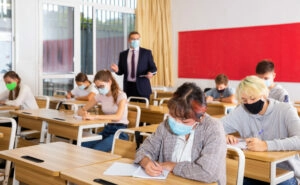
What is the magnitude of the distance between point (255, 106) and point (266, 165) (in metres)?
0.49

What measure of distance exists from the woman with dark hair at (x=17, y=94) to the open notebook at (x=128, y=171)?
11.1 ft

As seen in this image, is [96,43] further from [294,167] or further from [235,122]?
[294,167]

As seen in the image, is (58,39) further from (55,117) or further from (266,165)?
(266,165)

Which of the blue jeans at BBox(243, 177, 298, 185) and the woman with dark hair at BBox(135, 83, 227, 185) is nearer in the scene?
the woman with dark hair at BBox(135, 83, 227, 185)

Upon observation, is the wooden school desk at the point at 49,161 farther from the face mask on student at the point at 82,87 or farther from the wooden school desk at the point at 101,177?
the face mask on student at the point at 82,87

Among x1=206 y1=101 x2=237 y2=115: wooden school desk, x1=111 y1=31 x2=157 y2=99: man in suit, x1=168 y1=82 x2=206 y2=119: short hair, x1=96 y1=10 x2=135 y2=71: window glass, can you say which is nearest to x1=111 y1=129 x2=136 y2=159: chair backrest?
x1=168 y1=82 x2=206 y2=119: short hair

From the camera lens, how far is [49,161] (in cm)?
222

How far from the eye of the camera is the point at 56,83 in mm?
7309

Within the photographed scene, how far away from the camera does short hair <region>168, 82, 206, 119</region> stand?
2.04 m

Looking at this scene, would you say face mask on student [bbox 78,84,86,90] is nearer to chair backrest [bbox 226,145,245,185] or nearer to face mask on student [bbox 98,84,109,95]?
face mask on student [bbox 98,84,109,95]

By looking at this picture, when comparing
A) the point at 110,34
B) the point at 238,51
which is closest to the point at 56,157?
the point at 238,51

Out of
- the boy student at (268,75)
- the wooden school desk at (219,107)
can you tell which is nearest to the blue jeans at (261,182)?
the boy student at (268,75)

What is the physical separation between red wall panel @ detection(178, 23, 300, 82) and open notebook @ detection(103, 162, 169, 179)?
17.8ft

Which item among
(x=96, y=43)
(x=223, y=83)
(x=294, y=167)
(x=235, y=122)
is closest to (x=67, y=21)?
(x=96, y=43)
